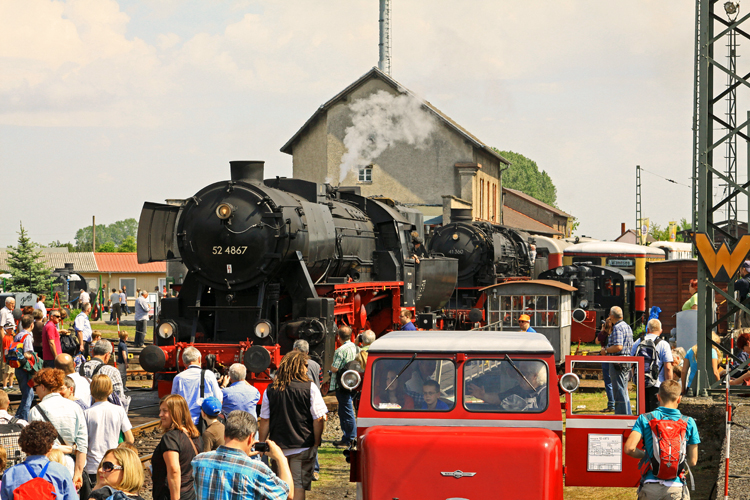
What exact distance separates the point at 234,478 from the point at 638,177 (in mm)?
64339

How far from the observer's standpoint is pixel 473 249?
75.2 feet

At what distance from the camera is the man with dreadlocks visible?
704cm

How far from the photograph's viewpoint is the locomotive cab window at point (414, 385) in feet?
19.8

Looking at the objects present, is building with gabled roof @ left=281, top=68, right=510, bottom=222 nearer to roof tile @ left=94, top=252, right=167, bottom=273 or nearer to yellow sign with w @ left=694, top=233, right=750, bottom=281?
roof tile @ left=94, top=252, right=167, bottom=273

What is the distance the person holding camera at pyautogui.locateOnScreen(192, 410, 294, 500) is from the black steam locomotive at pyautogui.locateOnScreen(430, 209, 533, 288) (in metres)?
18.1

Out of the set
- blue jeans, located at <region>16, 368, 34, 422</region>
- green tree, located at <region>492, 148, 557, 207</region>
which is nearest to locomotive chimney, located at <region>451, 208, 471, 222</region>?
blue jeans, located at <region>16, 368, 34, 422</region>

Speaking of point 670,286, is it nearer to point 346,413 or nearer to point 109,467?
point 346,413

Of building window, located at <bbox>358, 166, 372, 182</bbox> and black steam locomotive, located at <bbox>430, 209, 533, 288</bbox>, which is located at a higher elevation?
building window, located at <bbox>358, 166, 372, 182</bbox>

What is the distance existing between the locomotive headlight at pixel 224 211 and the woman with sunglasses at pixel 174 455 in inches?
255

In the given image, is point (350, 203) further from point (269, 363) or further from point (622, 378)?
point (622, 378)

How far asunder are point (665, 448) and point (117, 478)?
3.59m

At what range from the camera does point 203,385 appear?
820 cm

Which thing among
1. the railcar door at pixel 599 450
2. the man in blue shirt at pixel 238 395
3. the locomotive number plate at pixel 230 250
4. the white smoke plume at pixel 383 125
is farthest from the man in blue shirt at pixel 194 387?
the white smoke plume at pixel 383 125

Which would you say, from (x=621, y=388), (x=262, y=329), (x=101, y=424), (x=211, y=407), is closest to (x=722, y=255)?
(x=621, y=388)
